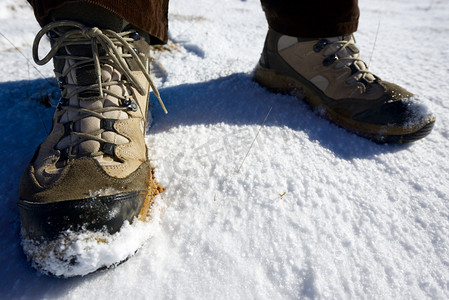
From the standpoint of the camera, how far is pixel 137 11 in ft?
3.12

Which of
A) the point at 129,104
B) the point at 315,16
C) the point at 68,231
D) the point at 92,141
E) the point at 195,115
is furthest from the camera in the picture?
the point at 195,115

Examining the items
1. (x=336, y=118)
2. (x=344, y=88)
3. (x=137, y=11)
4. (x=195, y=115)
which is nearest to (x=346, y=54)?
(x=344, y=88)

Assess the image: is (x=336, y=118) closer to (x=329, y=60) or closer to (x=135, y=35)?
(x=329, y=60)

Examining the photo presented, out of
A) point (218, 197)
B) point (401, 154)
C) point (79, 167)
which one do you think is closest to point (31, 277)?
point (79, 167)

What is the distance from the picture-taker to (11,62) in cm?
168

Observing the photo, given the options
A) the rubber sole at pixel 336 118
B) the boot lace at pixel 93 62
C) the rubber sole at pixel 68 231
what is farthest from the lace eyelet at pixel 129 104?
the rubber sole at pixel 336 118

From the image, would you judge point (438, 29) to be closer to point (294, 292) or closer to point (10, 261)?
point (294, 292)

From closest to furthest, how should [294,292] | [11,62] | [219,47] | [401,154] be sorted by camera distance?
[294,292], [401,154], [11,62], [219,47]

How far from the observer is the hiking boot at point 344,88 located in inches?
47.2

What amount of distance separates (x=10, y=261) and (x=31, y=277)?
92mm

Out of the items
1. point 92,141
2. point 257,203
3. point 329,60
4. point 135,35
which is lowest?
point 257,203

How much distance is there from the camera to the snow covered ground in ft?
2.46

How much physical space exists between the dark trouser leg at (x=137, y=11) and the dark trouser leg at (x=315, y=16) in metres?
0.53

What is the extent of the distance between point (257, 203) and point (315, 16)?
0.88 metres
